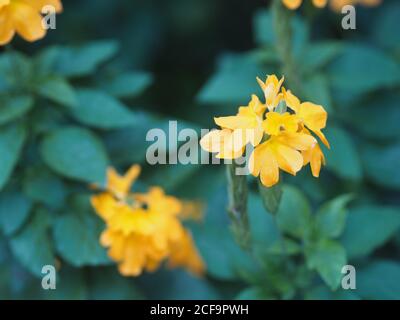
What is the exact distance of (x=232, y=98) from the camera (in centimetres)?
165

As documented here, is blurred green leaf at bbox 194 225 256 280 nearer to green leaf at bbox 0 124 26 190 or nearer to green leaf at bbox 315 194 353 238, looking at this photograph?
green leaf at bbox 315 194 353 238

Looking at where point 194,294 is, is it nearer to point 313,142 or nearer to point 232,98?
point 232,98

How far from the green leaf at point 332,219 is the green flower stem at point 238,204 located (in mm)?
192

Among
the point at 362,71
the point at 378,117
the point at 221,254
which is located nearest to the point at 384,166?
the point at 378,117

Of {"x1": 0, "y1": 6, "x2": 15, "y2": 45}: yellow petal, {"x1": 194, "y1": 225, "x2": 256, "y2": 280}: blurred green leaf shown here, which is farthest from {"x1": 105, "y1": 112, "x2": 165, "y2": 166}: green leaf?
{"x1": 0, "y1": 6, "x2": 15, "y2": 45}: yellow petal

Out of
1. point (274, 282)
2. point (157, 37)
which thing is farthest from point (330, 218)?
point (157, 37)

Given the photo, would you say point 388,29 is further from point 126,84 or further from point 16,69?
point 16,69

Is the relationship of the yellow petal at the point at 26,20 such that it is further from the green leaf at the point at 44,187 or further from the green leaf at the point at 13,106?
the green leaf at the point at 44,187

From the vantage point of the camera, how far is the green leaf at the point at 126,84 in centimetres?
165

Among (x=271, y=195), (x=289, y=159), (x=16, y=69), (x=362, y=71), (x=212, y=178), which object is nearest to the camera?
(x=289, y=159)

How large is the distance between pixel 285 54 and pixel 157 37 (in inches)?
38.9

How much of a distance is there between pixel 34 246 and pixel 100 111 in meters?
Answer: 0.34

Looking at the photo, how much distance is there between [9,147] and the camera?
1.40 meters

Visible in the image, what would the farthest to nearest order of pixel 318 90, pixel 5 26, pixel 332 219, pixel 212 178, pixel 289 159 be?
pixel 212 178
pixel 318 90
pixel 332 219
pixel 5 26
pixel 289 159
